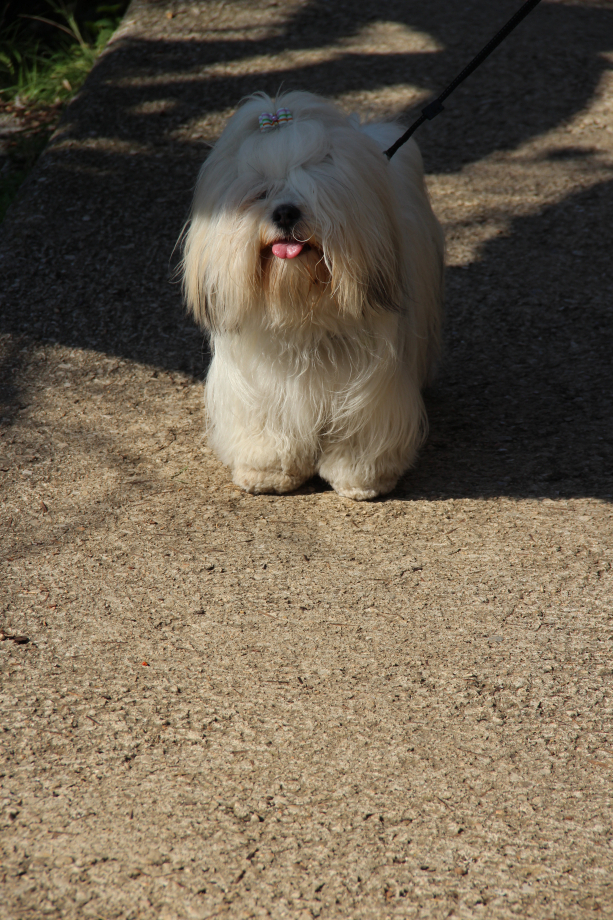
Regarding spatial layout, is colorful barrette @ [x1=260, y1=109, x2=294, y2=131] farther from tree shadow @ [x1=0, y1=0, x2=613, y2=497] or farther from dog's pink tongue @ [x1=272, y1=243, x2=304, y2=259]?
tree shadow @ [x1=0, y1=0, x2=613, y2=497]

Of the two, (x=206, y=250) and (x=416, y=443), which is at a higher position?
(x=206, y=250)

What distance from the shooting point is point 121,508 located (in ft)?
10.0

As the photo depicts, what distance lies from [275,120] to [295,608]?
1478mm

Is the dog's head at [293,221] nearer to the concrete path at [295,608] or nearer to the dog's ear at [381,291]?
the dog's ear at [381,291]

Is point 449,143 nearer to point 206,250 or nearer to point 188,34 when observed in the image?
point 188,34

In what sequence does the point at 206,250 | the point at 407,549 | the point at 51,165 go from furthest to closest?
the point at 51,165 < the point at 407,549 < the point at 206,250

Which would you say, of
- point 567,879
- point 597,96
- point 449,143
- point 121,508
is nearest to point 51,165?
point 449,143

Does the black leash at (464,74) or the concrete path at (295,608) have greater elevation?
the black leash at (464,74)

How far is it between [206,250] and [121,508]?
103 centimetres

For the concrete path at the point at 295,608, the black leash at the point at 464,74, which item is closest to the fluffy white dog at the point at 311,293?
the black leash at the point at 464,74

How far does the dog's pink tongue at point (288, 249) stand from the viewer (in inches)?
94.7

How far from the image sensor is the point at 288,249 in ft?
7.90

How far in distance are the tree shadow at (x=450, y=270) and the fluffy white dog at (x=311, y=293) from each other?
1.43 ft

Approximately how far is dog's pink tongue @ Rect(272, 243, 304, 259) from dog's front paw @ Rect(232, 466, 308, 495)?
0.92 metres
